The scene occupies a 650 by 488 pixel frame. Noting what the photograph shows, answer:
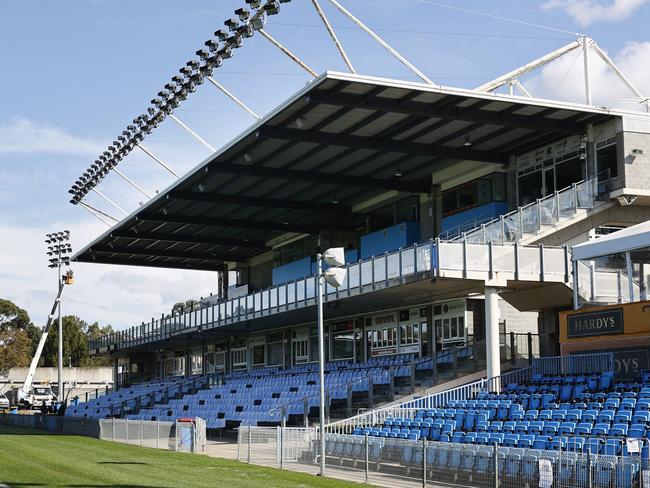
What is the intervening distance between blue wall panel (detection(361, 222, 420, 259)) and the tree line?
71.6 metres

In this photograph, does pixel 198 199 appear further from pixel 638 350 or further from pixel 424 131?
pixel 638 350

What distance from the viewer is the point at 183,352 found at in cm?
7019

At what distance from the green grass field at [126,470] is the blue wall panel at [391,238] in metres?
17.9

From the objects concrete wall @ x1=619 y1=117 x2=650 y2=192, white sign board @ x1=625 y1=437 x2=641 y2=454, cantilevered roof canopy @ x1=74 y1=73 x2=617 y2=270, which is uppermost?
cantilevered roof canopy @ x1=74 y1=73 x2=617 y2=270

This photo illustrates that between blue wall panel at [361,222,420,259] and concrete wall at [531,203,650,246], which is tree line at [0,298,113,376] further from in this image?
concrete wall at [531,203,650,246]

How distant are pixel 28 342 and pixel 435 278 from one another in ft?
331

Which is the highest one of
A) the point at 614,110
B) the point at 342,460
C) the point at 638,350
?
the point at 614,110

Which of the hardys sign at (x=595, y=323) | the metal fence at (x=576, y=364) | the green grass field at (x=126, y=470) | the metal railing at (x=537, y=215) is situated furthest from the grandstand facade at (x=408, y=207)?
the green grass field at (x=126, y=470)

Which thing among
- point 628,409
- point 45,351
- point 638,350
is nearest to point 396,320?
point 638,350

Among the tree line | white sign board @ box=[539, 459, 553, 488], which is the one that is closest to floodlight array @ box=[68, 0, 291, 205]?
white sign board @ box=[539, 459, 553, 488]

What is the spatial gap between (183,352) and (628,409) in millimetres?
51835

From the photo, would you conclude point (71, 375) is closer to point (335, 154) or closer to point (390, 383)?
point (335, 154)

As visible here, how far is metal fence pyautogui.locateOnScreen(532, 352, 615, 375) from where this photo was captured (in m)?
27.1

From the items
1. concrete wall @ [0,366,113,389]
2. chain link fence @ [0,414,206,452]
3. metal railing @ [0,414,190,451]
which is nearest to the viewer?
chain link fence @ [0,414,206,452]
